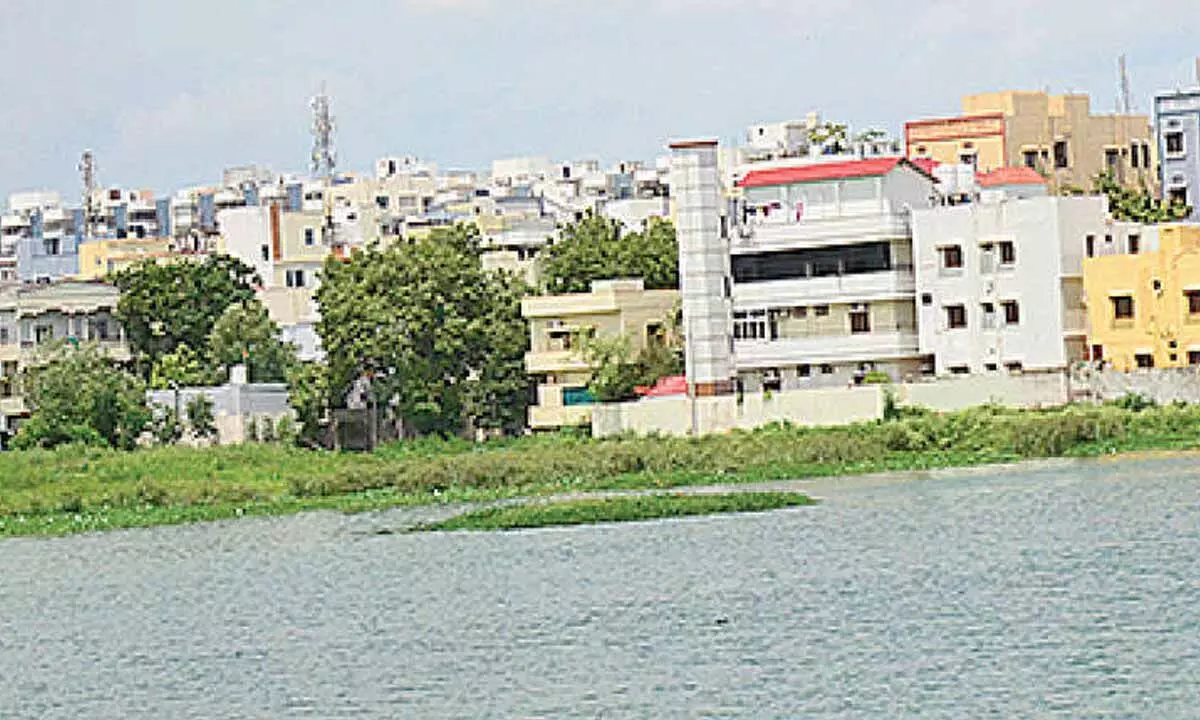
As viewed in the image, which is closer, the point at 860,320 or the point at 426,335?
the point at 860,320

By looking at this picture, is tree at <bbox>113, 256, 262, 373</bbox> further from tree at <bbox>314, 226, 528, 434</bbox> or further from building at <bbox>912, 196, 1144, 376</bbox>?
building at <bbox>912, 196, 1144, 376</bbox>

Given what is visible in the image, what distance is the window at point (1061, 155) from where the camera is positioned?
102375mm

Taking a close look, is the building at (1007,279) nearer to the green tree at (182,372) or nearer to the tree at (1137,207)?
the tree at (1137,207)

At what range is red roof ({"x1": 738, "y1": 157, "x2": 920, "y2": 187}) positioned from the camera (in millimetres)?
77125

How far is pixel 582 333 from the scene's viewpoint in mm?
83312

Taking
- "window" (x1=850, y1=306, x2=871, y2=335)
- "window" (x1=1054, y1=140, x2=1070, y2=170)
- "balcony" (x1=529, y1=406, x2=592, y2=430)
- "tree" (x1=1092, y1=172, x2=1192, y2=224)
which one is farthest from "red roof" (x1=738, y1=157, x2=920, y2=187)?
"window" (x1=1054, y1=140, x2=1070, y2=170)

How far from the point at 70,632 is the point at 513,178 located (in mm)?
115522

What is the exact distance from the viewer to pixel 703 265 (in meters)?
77.9

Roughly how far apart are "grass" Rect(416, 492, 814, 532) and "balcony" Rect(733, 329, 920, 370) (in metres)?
19.8

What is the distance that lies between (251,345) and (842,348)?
A: 26.7m

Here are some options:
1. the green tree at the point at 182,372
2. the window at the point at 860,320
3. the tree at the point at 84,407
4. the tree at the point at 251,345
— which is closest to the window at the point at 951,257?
the window at the point at 860,320

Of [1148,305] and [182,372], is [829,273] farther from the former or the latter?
[182,372]

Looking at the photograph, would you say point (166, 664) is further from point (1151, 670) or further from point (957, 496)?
point (957, 496)

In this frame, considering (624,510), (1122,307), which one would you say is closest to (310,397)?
(1122,307)
